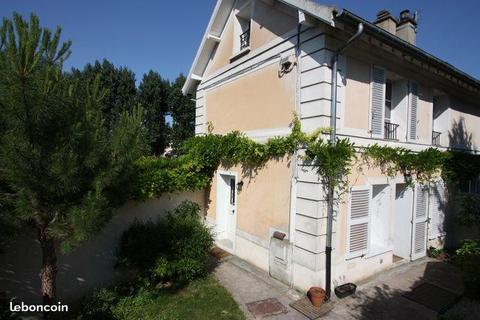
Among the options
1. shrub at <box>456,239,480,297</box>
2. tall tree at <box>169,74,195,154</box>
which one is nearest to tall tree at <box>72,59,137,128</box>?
tall tree at <box>169,74,195,154</box>

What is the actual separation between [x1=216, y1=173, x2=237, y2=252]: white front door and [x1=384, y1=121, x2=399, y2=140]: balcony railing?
481 cm

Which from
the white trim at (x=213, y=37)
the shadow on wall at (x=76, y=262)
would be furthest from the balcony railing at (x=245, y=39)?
the shadow on wall at (x=76, y=262)

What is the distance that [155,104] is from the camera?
27500 millimetres

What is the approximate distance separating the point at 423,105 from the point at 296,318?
7198 millimetres

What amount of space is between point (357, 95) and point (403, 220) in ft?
14.1

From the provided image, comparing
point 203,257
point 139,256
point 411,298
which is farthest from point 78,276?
point 411,298

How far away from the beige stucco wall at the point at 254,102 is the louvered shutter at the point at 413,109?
384cm

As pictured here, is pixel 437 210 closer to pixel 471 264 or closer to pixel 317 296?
pixel 471 264

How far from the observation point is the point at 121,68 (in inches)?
1043

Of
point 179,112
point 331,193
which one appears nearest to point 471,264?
point 331,193

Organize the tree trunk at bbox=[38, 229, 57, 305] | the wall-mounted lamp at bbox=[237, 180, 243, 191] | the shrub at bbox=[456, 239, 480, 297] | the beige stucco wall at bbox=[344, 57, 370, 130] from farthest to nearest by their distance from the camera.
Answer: the wall-mounted lamp at bbox=[237, 180, 243, 191]
the beige stucco wall at bbox=[344, 57, 370, 130]
the shrub at bbox=[456, 239, 480, 297]
the tree trunk at bbox=[38, 229, 57, 305]

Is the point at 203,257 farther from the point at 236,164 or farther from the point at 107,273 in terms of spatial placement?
the point at 236,164

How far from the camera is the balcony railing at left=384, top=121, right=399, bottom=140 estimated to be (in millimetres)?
7645

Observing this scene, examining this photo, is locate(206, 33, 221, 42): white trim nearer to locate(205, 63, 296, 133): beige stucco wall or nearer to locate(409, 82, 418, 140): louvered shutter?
locate(205, 63, 296, 133): beige stucco wall
